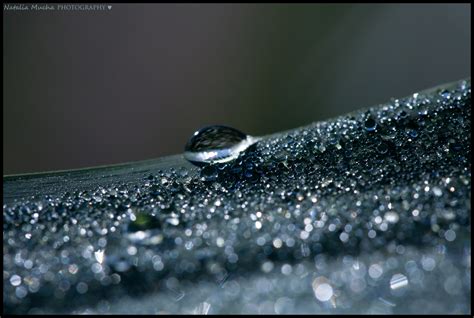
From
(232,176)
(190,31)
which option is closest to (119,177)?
(232,176)

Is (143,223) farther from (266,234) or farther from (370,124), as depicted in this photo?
(370,124)

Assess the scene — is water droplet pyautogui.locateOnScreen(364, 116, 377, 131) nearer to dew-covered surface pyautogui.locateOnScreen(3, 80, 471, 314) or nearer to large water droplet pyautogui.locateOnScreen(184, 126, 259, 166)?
dew-covered surface pyautogui.locateOnScreen(3, 80, 471, 314)

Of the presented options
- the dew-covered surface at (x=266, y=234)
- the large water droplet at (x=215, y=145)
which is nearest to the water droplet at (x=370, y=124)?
the dew-covered surface at (x=266, y=234)

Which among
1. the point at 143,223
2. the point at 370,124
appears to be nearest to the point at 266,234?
the point at 143,223

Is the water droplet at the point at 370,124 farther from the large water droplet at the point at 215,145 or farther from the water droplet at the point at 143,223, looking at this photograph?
the water droplet at the point at 143,223

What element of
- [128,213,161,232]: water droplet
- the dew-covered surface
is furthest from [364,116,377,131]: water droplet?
[128,213,161,232]: water droplet
